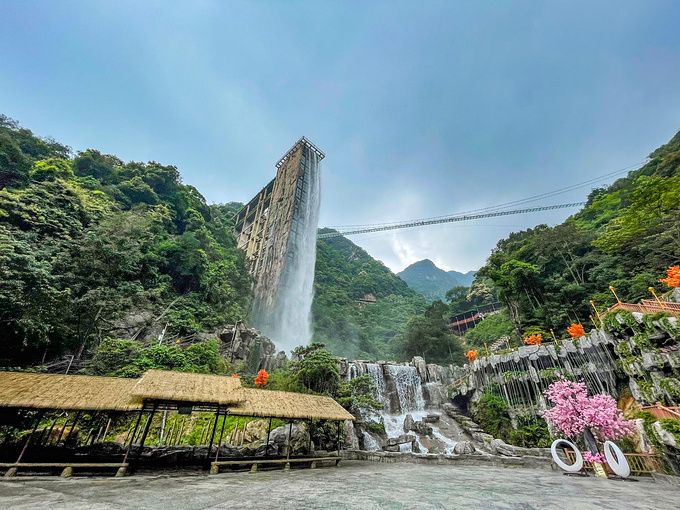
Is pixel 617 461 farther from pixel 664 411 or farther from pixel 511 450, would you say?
pixel 511 450

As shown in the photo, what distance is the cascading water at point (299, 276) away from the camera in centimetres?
3278

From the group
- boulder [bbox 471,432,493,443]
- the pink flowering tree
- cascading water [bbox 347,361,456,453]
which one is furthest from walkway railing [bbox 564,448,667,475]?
cascading water [bbox 347,361,456,453]

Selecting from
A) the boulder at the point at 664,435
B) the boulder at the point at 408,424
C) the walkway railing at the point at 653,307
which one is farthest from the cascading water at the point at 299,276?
the boulder at the point at 664,435

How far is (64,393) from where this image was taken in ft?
24.0

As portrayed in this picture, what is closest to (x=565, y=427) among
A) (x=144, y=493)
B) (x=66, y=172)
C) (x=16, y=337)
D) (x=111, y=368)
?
(x=144, y=493)

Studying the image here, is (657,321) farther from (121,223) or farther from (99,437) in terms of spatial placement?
(121,223)

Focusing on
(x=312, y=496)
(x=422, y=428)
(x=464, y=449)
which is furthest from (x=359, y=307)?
(x=312, y=496)

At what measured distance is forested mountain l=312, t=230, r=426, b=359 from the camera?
37.3 metres

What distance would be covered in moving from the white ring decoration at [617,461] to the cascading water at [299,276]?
27158mm

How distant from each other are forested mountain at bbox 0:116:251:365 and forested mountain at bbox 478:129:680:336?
88.8 feet

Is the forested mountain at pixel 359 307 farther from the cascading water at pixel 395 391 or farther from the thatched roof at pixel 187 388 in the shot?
the thatched roof at pixel 187 388

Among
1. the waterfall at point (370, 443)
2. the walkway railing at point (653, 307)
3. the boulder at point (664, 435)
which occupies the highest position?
the walkway railing at point (653, 307)

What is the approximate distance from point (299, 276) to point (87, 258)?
2329 centimetres

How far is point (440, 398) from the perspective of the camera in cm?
2241
